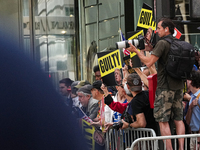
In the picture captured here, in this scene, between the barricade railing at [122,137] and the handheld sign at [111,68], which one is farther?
the handheld sign at [111,68]

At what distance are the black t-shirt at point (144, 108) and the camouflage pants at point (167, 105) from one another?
0.97 ft

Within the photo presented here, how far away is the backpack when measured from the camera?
452 cm

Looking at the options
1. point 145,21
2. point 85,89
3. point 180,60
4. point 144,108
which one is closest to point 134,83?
point 144,108

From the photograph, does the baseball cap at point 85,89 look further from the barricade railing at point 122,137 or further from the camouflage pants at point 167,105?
the camouflage pants at point 167,105

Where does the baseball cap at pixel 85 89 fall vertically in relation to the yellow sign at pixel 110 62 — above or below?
below

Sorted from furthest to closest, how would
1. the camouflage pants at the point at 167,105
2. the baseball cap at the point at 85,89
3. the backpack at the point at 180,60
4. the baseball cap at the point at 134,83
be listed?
the baseball cap at the point at 85,89 < the baseball cap at the point at 134,83 < the camouflage pants at the point at 167,105 < the backpack at the point at 180,60

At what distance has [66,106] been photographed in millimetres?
2322

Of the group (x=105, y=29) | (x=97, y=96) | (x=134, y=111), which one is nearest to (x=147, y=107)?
(x=134, y=111)

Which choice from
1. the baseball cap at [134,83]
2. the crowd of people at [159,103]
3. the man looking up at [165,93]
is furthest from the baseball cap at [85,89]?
the man looking up at [165,93]

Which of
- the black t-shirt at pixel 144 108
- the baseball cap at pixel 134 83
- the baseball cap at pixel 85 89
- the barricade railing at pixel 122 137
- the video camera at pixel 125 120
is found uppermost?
the baseball cap at pixel 134 83

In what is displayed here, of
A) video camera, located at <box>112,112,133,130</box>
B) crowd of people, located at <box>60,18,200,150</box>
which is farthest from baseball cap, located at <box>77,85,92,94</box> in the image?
video camera, located at <box>112,112,133,130</box>

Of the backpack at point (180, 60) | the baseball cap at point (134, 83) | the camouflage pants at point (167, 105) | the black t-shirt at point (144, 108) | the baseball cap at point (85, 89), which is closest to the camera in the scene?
the backpack at point (180, 60)

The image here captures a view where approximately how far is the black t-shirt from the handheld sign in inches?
48.2

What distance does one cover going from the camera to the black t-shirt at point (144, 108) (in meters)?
4.93
